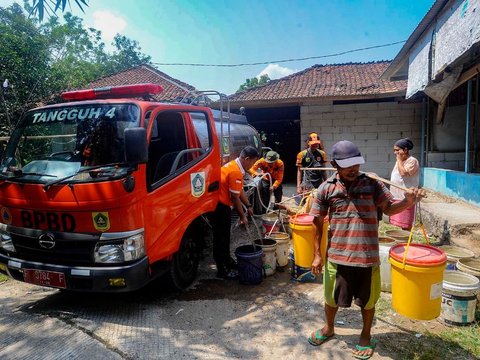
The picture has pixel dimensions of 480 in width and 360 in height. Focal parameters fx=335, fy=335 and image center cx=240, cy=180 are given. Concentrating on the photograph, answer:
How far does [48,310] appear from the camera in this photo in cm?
344

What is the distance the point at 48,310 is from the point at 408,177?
462cm

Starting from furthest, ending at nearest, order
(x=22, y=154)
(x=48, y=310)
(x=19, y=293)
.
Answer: (x=19, y=293) < (x=22, y=154) < (x=48, y=310)

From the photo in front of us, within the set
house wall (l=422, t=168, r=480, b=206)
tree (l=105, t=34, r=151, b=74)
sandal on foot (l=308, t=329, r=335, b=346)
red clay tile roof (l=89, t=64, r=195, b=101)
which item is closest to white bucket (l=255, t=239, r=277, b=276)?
sandal on foot (l=308, t=329, r=335, b=346)

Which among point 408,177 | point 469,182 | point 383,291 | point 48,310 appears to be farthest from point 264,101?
point 48,310

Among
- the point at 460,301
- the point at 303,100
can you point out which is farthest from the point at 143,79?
the point at 460,301

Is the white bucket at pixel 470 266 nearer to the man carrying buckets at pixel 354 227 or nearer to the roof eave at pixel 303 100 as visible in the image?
the man carrying buckets at pixel 354 227

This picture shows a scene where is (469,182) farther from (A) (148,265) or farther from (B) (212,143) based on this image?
(A) (148,265)

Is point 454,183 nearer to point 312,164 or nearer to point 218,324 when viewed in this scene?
point 312,164

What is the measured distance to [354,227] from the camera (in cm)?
255

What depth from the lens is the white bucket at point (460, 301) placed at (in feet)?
9.80

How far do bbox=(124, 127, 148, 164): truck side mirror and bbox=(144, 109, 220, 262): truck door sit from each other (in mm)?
306

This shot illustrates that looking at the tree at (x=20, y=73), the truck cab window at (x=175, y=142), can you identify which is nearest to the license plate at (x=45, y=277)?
the truck cab window at (x=175, y=142)

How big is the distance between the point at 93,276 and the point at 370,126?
10564 millimetres

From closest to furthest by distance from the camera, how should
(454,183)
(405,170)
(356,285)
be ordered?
1. (356,285)
2. (405,170)
3. (454,183)
